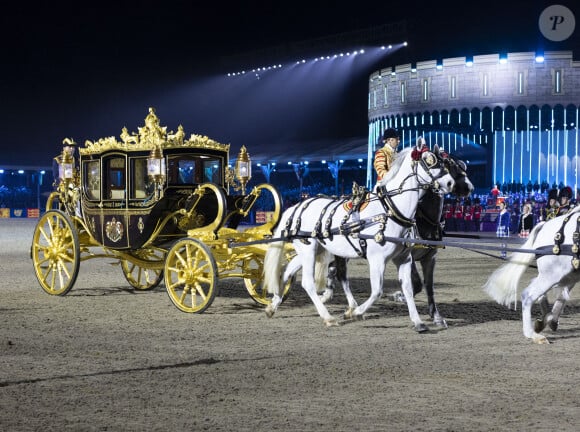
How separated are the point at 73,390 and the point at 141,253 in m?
6.16

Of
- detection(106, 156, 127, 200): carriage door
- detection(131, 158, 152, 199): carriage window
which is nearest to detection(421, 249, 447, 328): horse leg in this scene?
detection(131, 158, 152, 199): carriage window

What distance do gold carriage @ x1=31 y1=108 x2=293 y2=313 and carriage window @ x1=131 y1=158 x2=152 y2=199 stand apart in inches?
0.5

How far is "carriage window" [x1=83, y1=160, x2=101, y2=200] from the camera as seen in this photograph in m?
12.4

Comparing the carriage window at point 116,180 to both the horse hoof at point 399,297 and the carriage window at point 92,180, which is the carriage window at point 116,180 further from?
the horse hoof at point 399,297

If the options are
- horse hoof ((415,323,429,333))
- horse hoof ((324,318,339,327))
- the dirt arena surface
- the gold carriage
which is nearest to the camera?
the dirt arena surface

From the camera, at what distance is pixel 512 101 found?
3300 centimetres

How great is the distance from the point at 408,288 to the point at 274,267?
176 cm

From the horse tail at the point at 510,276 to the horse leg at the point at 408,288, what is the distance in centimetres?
83

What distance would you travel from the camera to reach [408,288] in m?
9.48

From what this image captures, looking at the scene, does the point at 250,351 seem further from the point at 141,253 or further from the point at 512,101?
the point at 512,101

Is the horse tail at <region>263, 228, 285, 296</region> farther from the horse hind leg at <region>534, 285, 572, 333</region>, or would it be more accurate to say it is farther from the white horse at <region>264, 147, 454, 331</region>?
the horse hind leg at <region>534, 285, 572, 333</region>

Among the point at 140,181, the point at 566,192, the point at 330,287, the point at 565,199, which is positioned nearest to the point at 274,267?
the point at 330,287

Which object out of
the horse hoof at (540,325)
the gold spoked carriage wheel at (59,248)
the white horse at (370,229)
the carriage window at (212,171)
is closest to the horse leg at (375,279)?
the white horse at (370,229)

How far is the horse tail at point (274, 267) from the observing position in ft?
33.9
